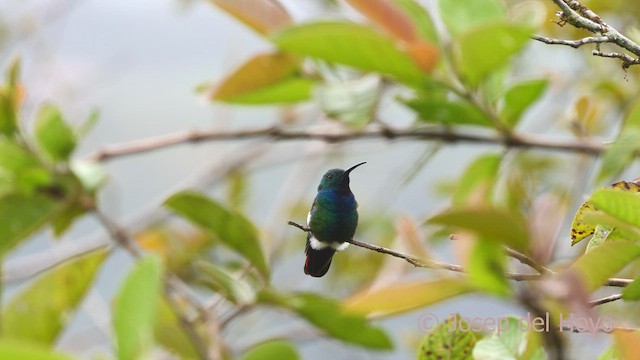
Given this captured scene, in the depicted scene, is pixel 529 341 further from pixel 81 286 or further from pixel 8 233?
pixel 8 233

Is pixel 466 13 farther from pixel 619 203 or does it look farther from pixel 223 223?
pixel 619 203

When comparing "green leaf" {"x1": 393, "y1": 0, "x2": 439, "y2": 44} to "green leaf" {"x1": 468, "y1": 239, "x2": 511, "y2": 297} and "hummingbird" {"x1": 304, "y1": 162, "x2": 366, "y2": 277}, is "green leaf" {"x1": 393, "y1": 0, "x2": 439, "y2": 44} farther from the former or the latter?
"green leaf" {"x1": 468, "y1": 239, "x2": 511, "y2": 297}

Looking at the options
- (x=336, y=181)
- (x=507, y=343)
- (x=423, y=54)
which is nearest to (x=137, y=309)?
(x=336, y=181)

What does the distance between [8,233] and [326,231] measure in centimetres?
93

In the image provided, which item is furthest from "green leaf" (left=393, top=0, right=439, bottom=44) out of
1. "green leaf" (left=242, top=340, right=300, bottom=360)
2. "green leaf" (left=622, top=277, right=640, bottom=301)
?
"green leaf" (left=622, top=277, right=640, bottom=301)

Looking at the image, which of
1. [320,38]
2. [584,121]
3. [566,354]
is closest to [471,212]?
[566,354]

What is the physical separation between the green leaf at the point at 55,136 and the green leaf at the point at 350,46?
0.56 meters

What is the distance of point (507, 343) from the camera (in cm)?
78

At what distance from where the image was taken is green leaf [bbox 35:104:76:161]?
1511 millimetres

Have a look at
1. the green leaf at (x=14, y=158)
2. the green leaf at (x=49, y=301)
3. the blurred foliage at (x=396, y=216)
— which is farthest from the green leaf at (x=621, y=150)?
the green leaf at (x=14, y=158)

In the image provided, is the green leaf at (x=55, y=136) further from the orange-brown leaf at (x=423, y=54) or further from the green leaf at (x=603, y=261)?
the green leaf at (x=603, y=261)

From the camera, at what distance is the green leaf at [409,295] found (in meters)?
0.64

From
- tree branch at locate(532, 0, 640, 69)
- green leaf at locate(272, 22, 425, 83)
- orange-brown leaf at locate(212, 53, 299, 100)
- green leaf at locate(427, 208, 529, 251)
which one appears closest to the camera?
green leaf at locate(427, 208, 529, 251)

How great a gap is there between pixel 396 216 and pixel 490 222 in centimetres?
82
